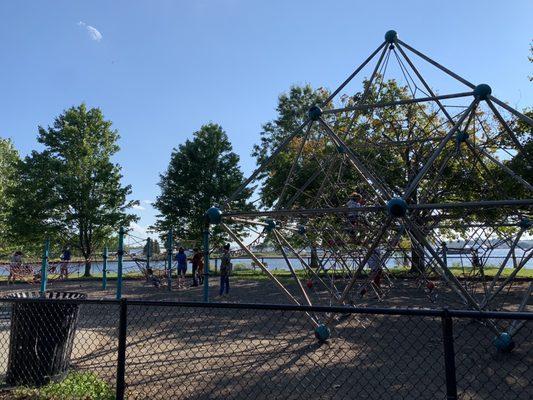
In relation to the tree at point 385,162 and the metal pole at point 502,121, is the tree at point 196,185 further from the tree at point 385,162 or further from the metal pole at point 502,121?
the metal pole at point 502,121

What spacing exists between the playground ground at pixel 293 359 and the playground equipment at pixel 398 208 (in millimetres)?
517

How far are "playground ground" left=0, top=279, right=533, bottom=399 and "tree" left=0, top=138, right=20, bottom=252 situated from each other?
2243cm

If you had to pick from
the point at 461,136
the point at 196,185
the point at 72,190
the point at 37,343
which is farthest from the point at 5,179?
the point at 461,136

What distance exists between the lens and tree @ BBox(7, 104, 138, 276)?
23.5 metres

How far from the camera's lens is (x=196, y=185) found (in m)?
26.1

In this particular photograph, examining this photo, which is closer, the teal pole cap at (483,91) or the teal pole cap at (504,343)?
the teal pole cap at (504,343)

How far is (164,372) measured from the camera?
4.86 m

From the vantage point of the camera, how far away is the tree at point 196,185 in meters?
25.8

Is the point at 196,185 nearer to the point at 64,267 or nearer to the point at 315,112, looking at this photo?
the point at 64,267

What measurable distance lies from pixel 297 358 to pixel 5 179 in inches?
1440


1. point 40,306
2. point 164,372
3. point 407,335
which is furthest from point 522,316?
point 407,335

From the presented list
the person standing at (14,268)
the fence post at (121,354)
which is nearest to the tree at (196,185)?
the person standing at (14,268)

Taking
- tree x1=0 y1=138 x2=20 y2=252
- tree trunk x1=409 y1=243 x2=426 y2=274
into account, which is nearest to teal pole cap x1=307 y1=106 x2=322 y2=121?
tree trunk x1=409 y1=243 x2=426 y2=274

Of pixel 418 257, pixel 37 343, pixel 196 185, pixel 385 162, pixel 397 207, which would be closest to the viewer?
pixel 397 207
